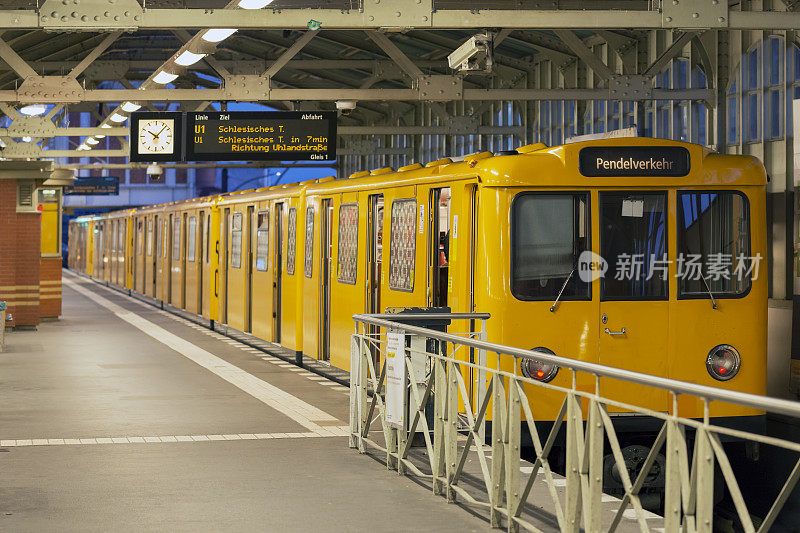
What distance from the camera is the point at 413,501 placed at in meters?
7.30

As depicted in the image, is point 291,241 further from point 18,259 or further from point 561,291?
point 561,291

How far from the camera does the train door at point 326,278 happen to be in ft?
49.8

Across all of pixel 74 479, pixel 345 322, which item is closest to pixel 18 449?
pixel 74 479

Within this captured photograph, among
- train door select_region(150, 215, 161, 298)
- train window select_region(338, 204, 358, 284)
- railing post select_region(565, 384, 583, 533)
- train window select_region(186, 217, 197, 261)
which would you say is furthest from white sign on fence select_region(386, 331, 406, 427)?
train door select_region(150, 215, 161, 298)

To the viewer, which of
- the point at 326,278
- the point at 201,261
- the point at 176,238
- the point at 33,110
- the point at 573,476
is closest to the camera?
the point at 573,476

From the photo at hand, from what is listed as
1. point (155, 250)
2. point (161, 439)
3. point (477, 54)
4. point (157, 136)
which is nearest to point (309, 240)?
point (477, 54)

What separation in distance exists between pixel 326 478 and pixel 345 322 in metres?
6.18

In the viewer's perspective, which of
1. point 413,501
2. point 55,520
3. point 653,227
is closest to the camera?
point 55,520

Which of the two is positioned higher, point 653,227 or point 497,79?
point 497,79

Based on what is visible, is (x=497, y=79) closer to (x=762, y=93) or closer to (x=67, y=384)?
(x=762, y=93)

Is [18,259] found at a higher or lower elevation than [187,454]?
higher

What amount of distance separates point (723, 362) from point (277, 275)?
32.6 feet

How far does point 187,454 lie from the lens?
29.3ft

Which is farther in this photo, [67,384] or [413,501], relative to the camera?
[67,384]
